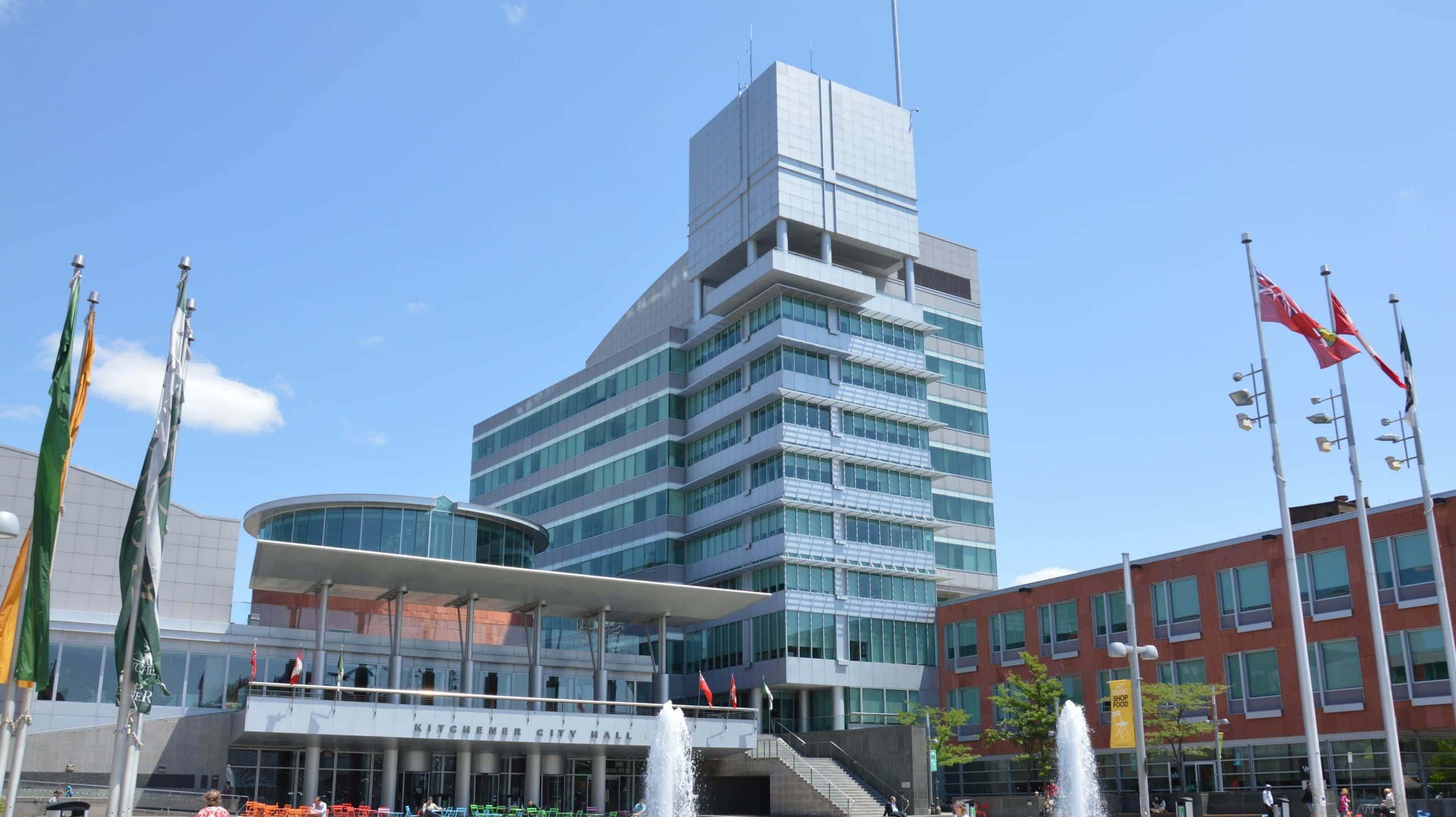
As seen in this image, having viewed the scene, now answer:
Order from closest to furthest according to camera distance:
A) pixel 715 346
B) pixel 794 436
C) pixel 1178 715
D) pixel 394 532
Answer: pixel 1178 715
pixel 394 532
pixel 794 436
pixel 715 346

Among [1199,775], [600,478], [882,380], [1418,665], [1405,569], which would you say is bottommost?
[1199,775]

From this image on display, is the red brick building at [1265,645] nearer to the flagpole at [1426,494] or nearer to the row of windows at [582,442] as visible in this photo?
the flagpole at [1426,494]

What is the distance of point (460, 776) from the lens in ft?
169

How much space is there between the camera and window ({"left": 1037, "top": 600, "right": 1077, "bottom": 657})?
63000 mm

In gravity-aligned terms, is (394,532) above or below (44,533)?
above

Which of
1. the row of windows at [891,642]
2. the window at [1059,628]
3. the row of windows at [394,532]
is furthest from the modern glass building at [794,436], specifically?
the row of windows at [394,532]

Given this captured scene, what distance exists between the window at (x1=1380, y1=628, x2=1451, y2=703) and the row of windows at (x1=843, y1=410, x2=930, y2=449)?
30.7 m

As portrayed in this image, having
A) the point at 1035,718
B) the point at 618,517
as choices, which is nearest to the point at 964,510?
the point at 618,517

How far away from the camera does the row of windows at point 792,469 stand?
Result: 228ft

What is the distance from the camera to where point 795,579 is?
6800cm

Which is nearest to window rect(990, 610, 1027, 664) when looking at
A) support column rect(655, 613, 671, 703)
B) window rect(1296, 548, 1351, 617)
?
window rect(1296, 548, 1351, 617)

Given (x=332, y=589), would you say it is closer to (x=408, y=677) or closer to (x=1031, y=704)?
(x=408, y=677)

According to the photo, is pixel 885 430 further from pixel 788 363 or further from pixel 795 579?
pixel 795 579

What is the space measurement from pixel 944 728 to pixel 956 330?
3635 cm
